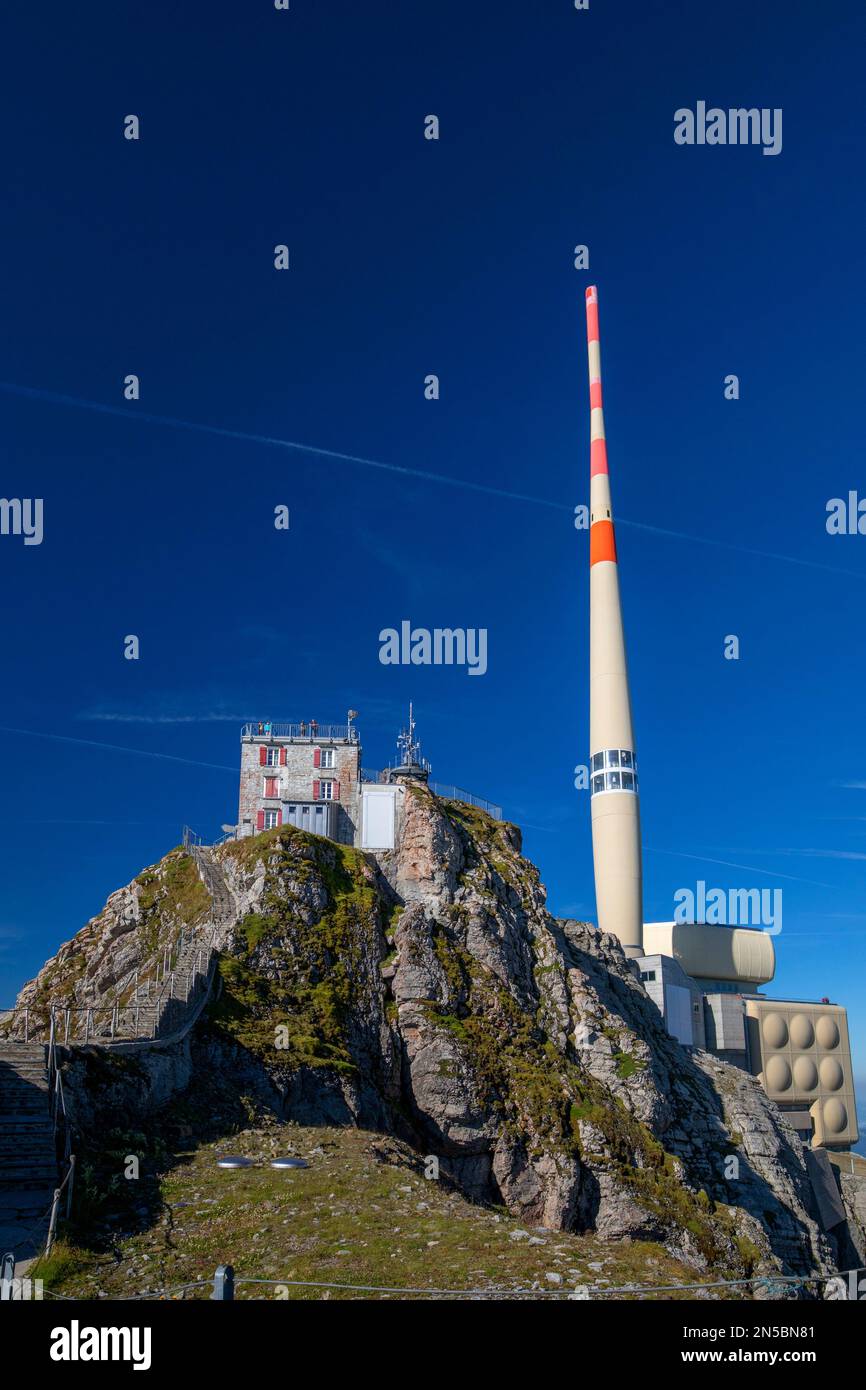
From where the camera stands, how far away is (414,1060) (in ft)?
164

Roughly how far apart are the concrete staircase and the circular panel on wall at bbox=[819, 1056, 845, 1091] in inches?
3683

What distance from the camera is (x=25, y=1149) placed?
23.4 metres

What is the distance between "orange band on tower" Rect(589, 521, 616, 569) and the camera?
9256 cm

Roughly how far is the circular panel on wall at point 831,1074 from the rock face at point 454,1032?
33755 mm

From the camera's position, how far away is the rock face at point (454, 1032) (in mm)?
44406

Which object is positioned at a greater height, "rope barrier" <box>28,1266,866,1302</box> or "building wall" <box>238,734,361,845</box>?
"building wall" <box>238,734,361,845</box>

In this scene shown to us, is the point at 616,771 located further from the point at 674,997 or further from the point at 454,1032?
the point at 454,1032

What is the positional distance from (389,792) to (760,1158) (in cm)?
3729

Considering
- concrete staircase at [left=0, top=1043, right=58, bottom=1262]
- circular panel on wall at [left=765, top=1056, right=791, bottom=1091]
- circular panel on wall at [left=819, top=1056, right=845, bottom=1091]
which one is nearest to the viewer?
concrete staircase at [left=0, top=1043, right=58, bottom=1262]

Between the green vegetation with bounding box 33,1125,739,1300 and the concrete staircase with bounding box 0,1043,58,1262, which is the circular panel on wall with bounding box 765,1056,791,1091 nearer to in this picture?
the green vegetation with bounding box 33,1125,739,1300
